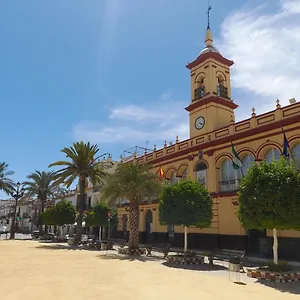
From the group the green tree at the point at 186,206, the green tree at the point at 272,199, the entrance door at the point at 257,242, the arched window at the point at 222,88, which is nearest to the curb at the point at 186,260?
the green tree at the point at 186,206

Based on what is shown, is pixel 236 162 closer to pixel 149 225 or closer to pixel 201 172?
pixel 201 172

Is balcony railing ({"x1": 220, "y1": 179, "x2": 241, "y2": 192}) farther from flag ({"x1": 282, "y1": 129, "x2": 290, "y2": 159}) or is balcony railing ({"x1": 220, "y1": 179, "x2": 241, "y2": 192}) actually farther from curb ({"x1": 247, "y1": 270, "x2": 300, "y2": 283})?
curb ({"x1": 247, "y1": 270, "x2": 300, "y2": 283})

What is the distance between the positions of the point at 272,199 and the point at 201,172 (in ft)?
47.7

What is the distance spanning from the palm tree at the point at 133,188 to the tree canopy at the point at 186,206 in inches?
128

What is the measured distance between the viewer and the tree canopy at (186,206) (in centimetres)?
1903

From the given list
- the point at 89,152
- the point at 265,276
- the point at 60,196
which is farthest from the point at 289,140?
the point at 60,196

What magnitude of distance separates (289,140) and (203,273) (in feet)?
36.4

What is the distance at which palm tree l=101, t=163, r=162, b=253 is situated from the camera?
23.1m

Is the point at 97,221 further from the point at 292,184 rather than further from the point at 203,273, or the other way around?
the point at 292,184

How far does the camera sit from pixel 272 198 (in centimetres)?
1311

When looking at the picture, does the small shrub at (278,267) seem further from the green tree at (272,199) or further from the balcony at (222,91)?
the balcony at (222,91)

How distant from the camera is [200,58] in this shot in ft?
101

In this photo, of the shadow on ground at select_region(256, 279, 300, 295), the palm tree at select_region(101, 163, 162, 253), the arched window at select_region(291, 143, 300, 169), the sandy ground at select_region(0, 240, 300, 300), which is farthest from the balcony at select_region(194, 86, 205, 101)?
the shadow on ground at select_region(256, 279, 300, 295)

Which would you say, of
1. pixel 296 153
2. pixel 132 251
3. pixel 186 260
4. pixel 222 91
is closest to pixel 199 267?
pixel 186 260
